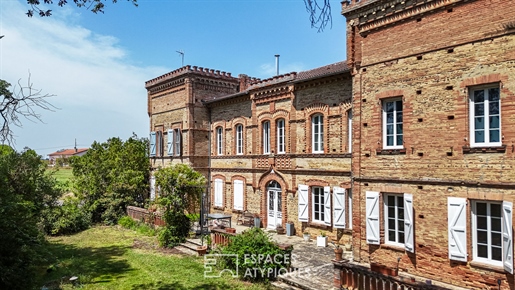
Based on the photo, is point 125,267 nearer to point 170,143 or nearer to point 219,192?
point 219,192

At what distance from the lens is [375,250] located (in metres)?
11.4

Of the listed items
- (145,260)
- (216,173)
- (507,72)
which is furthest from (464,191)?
(216,173)

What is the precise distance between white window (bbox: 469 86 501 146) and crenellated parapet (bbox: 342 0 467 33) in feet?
8.72

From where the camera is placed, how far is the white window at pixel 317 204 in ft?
51.5

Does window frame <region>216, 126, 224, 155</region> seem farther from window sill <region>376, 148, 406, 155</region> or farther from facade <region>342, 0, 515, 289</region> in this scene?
window sill <region>376, 148, 406, 155</region>

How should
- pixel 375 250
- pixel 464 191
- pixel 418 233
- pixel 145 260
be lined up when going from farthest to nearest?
pixel 145 260, pixel 375 250, pixel 418 233, pixel 464 191

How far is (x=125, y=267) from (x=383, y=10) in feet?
41.8

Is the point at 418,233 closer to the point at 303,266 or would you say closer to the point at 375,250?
the point at 375,250

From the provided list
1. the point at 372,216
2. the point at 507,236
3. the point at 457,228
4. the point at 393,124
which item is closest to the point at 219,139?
the point at 372,216

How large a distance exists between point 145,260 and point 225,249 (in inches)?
148

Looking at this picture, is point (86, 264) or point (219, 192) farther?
point (219, 192)

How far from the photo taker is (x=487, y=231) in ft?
29.6

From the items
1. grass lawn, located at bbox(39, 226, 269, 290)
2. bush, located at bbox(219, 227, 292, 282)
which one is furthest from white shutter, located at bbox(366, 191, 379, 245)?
grass lawn, located at bbox(39, 226, 269, 290)

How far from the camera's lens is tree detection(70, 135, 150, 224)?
2244cm
